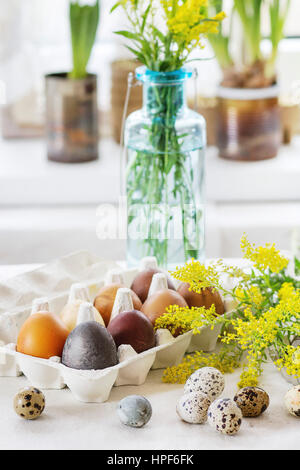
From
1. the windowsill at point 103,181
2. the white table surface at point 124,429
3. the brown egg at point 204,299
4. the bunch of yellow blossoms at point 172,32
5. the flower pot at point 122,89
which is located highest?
the bunch of yellow blossoms at point 172,32

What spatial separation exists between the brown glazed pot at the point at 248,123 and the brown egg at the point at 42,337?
1.24 metres

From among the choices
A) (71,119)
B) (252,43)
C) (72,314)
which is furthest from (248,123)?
(72,314)

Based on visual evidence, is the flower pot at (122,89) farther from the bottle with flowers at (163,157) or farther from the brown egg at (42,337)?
the brown egg at (42,337)

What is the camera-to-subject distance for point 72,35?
80.5 inches

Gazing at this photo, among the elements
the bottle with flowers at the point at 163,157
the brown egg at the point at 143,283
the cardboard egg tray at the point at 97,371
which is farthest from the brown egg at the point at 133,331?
the bottle with flowers at the point at 163,157

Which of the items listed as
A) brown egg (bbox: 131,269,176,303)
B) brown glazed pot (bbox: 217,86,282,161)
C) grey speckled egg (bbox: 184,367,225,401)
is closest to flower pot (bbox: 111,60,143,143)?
brown glazed pot (bbox: 217,86,282,161)

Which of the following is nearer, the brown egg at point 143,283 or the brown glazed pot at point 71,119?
the brown egg at point 143,283

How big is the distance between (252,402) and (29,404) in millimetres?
241

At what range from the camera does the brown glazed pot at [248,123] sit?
2064 millimetres

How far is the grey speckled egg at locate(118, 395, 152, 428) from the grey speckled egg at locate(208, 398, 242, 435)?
0.07 meters

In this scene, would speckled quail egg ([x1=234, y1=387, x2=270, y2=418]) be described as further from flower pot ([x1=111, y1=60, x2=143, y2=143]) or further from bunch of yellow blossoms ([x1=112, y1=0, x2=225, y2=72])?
flower pot ([x1=111, y1=60, x2=143, y2=143])

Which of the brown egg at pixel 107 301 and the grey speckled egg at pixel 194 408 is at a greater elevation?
the brown egg at pixel 107 301

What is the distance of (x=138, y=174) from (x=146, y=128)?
0.07 meters

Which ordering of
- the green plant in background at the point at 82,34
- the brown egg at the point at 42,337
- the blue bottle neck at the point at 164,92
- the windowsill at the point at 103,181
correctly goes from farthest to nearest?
1. the windowsill at the point at 103,181
2. the green plant in background at the point at 82,34
3. the blue bottle neck at the point at 164,92
4. the brown egg at the point at 42,337
